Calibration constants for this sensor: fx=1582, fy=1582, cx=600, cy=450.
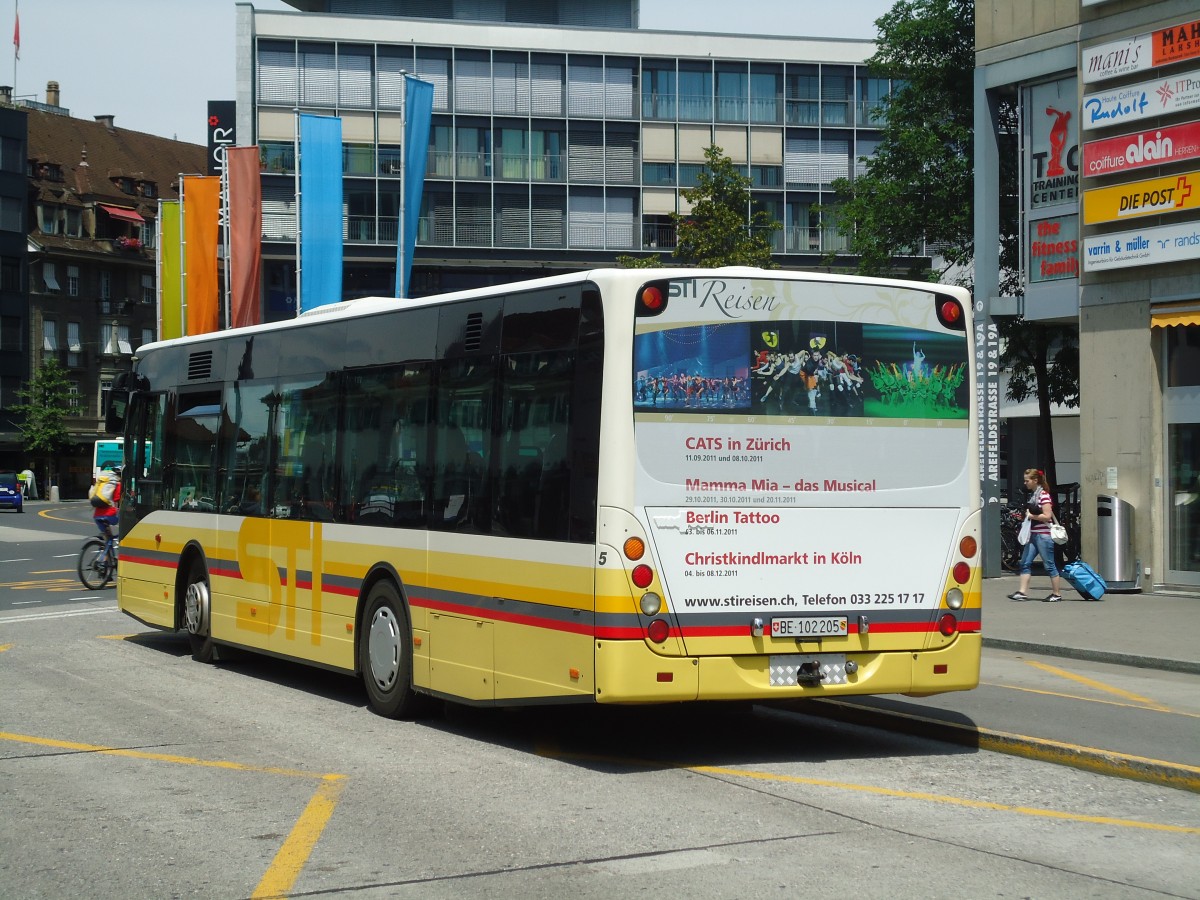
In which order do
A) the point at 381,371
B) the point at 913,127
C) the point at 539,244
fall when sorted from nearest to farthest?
the point at 381,371 < the point at 913,127 < the point at 539,244

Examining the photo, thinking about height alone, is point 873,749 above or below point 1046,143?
below

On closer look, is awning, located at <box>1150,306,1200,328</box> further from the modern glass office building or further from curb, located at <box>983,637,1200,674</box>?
the modern glass office building

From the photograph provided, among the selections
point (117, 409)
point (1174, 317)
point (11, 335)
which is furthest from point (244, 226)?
point (11, 335)

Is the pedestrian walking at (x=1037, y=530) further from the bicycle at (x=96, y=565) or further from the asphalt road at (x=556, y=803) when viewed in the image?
the bicycle at (x=96, y=565)

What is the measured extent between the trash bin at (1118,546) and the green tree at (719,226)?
10832 mm

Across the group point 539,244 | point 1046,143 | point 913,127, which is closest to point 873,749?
point 1046,143

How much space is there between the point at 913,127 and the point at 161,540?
92.8 feet

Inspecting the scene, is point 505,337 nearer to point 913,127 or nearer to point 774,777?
point 774,777

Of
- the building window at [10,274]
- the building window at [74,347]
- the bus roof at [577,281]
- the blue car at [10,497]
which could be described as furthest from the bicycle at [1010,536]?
the building window at [74,347]

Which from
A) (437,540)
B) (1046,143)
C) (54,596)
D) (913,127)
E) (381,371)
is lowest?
(54,596)

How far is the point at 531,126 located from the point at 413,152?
36.3 m

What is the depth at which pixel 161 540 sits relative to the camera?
15586 millimetres

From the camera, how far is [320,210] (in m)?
30.8

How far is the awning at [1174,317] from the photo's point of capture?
2181 cm
